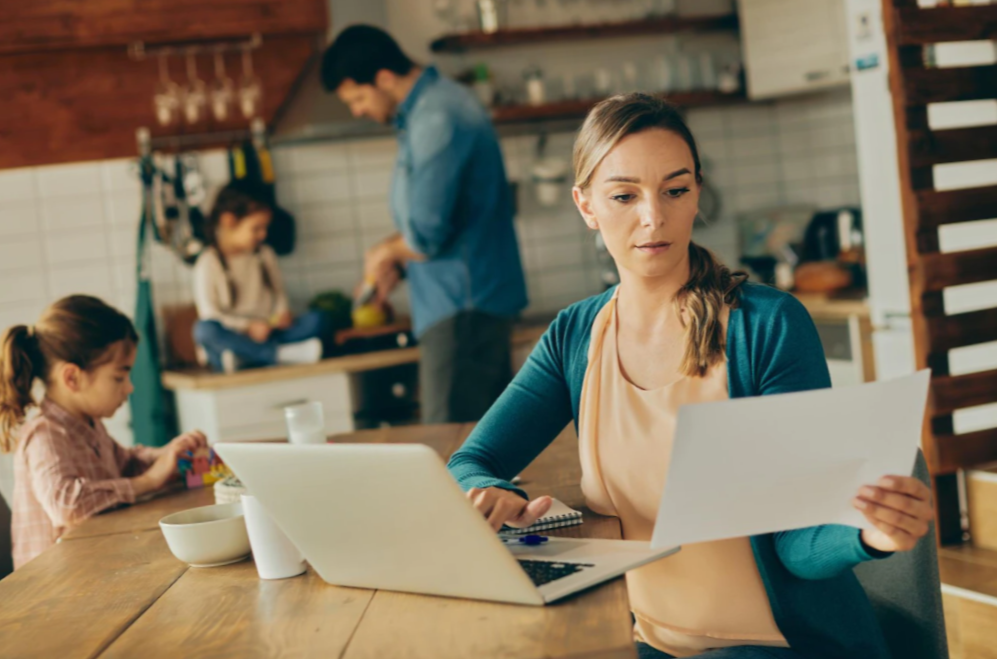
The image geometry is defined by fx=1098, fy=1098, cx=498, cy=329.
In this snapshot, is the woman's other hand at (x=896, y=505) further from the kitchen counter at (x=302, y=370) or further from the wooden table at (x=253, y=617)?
the kitchen counter at (x=302, y=370)

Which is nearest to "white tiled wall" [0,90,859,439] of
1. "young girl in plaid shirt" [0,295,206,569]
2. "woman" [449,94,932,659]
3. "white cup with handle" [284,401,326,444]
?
"young girl in plaid shirt" [0,295,206,569]

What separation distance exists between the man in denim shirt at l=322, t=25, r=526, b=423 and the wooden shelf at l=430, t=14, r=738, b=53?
1140 millimetres

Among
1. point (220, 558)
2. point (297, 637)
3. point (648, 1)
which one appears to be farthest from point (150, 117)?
point (297, 637)

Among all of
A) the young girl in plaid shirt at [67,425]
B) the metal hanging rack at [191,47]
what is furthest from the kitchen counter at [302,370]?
the young girl in plaid shirt at [67,425]

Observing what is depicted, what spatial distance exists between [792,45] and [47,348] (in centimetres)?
307

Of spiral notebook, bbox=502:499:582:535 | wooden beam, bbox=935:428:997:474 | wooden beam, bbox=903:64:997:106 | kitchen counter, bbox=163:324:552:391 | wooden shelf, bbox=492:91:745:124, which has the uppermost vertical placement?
wooden shelf, bbox=492:91:745:124

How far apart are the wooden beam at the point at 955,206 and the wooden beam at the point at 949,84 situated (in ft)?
0.76

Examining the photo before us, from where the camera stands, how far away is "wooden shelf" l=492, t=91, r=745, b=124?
412 cm

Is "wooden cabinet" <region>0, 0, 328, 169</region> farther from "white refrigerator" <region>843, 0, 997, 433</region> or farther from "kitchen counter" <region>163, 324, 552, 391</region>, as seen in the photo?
"white refrigerator" <region>843, 0, 997, 433</region>

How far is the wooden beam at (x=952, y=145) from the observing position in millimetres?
2721

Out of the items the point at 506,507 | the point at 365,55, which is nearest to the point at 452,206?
the point at 365,55

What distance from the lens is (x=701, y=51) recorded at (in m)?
4.49

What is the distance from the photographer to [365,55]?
116 inches

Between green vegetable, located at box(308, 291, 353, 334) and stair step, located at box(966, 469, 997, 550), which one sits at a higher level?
green vegetable, located at box(308, 291, 353, 334)
